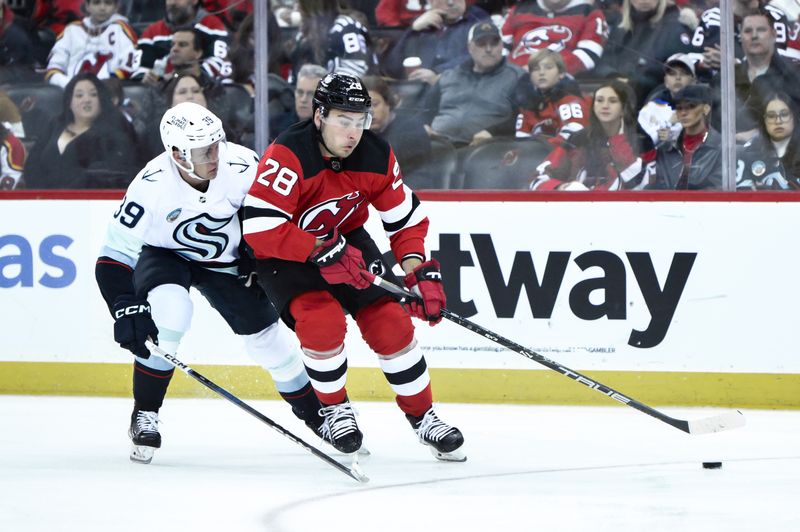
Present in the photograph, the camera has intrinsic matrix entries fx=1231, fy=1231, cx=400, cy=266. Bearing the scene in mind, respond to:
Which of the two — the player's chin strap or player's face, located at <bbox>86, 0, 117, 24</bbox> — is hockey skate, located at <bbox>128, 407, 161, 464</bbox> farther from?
player's face, located at <bbox>86, 0, 117, 24</bbox>

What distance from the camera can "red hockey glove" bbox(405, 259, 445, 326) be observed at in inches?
135

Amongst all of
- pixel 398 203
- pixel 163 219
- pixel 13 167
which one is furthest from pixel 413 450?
pixel 13 167

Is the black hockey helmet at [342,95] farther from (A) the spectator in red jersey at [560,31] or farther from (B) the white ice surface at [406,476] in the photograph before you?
(A) the spectator in red jersey at [560,31]

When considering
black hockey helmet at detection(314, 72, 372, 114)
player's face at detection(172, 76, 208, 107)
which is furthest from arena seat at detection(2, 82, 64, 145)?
black hockey helmet at detection(314, 72, 372, 114)

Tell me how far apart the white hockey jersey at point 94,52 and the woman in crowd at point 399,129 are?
1.04 meters

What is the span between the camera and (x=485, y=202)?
479 centimetres

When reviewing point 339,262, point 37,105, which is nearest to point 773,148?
point 339,262

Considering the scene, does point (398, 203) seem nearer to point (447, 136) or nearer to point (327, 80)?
point (327, 80)

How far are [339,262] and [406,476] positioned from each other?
1.98ft

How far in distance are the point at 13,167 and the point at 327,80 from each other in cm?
229

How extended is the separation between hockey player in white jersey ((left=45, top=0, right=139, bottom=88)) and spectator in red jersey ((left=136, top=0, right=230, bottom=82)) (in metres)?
0.06

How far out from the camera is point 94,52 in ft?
17.2

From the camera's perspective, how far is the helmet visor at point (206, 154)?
3456mm

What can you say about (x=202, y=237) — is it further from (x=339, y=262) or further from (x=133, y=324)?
(x=339, y=262)
